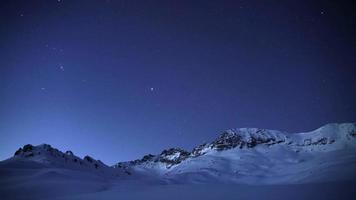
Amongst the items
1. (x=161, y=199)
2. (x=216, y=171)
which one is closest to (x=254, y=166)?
(x=216, y=171)

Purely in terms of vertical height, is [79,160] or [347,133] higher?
[347,133]

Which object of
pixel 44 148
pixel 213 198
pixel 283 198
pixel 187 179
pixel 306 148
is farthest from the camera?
pixel 306 148

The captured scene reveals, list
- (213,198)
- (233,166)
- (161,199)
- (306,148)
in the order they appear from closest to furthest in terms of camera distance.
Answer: (213,198) < (161,199) < (233,166) < (306,148)

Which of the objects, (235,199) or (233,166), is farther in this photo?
(233,166)

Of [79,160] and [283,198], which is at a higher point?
[79,160]

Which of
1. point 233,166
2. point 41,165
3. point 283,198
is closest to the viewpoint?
point 283,198

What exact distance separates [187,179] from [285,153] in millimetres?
94566

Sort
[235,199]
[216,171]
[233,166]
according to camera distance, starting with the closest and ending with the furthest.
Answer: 1. [235,199]
2. [216,171]
3. [233,166]

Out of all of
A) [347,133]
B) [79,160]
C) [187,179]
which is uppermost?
[347,133]

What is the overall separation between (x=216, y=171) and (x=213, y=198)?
498 ft

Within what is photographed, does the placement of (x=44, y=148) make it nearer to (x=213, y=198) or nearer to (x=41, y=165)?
(x=41, y=165)

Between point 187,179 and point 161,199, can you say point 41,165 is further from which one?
point 161,199

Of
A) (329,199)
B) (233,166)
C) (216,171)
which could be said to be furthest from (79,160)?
(329,199)

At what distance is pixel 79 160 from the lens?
123188mm
